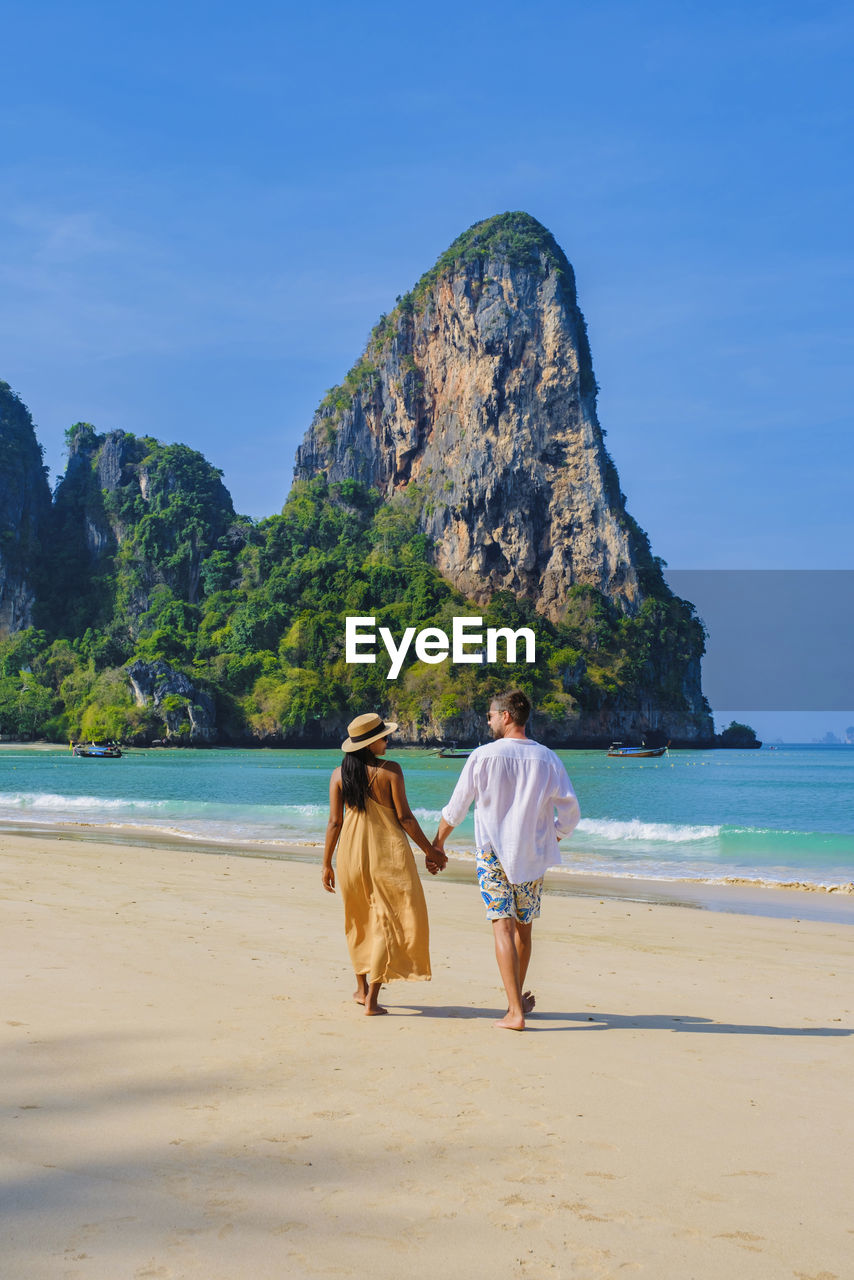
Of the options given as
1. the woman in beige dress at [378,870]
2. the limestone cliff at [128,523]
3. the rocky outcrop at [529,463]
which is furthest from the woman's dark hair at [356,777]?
the limestone cliff at [128,523]

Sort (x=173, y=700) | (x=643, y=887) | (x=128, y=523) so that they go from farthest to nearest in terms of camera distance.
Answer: (x=128, y=523)
(x=173, y=700)
(x=643, y=887)

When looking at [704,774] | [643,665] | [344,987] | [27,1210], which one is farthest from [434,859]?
[643,665]

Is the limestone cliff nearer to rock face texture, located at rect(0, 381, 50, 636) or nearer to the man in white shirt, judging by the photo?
rock face texture, located at rect(0, 381, 50, 636)

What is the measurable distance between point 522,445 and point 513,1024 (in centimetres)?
9250

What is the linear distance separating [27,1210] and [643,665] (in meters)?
94.2

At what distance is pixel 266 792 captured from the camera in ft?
99.1

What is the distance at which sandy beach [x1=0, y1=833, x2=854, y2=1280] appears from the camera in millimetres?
2488

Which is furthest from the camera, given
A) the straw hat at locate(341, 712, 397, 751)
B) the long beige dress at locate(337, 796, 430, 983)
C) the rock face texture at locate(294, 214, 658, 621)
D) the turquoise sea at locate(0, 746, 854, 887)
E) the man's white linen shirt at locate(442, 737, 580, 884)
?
the rock face texture at locate(294, 214, 658, 621)

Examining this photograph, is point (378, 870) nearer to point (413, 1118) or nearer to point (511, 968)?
point (511, 968)

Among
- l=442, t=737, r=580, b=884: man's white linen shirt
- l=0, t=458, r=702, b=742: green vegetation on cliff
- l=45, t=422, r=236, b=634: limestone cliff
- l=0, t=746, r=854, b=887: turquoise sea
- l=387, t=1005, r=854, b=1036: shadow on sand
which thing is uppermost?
l=45, t=422, r=236, b=634: limestone cliff

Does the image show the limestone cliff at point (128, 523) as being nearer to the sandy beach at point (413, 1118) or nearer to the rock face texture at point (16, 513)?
the rock face texture at point (16, 513)

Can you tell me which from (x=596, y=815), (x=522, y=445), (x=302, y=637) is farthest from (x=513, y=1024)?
(x=522, y=445)

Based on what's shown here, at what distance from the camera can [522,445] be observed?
94.4 metres

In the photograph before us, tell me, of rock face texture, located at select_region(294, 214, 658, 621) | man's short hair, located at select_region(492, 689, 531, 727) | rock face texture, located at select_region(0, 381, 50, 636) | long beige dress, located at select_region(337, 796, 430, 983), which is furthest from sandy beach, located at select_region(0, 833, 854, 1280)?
rock face texture, located at select_region(0, 381, 50, 636)
